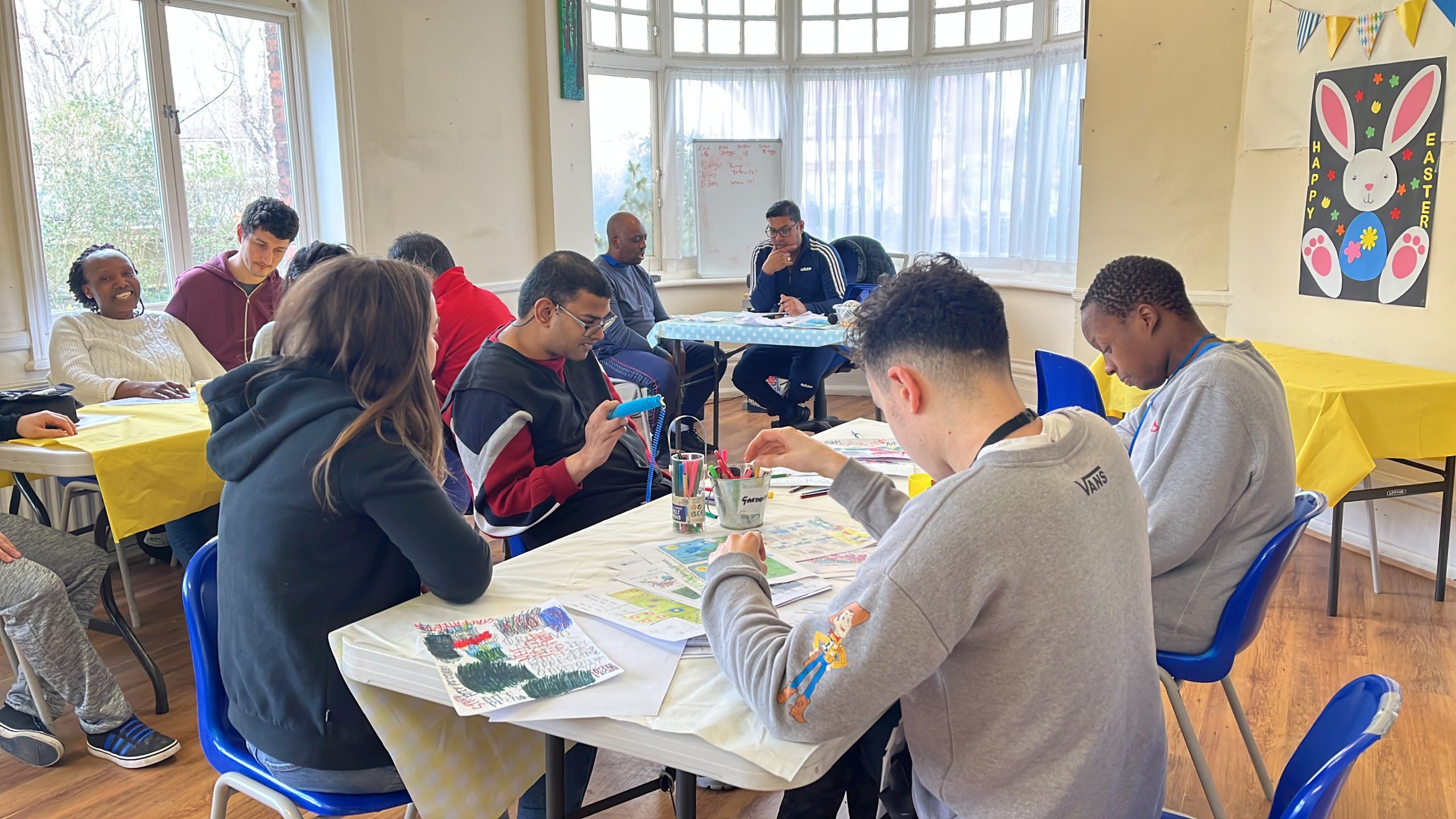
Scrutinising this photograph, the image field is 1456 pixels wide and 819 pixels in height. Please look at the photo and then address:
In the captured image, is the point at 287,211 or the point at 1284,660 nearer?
the point at 1284,660

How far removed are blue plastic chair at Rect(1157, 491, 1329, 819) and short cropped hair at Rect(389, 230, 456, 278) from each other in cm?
276

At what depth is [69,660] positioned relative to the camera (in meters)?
2.50

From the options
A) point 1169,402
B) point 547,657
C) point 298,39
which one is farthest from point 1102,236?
point 547,657

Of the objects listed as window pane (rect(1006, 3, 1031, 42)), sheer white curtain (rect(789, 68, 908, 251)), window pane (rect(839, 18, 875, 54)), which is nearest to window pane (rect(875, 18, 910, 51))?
window pane (rect(839, 18, 875, 54))

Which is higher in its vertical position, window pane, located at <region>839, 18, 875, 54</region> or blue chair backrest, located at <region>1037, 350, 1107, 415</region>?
window pane, located at <region>839, 18, 875, 54</region>

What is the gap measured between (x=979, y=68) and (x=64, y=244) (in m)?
4.99

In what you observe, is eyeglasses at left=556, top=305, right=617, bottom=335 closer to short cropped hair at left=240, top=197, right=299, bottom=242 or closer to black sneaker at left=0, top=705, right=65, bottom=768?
→ black sneaker at left=0, top=705, right=65, bottom=768

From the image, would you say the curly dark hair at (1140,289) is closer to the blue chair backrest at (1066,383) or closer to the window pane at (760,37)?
the blue chair backrest at (1066,383)

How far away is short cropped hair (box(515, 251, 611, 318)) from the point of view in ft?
7.55

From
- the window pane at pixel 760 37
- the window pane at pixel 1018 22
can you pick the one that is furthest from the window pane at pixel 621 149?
the window pane at pixel 1018 22

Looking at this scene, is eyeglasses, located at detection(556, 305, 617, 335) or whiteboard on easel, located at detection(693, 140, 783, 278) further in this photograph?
whiteboard on easel, located at detection(693, 140, 783, 278)

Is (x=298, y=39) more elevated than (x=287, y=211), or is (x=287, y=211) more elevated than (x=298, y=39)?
(x=298, y=39)

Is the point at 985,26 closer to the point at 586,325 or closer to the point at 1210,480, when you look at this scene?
the point at 586,325

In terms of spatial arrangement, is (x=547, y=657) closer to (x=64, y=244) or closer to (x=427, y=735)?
(x=427, y=735)
